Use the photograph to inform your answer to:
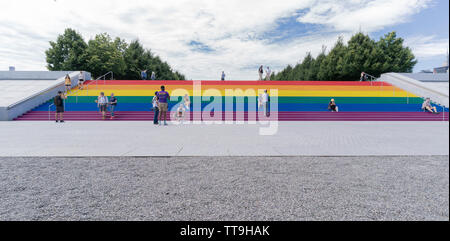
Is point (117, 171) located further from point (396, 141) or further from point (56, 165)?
point (396, 141)

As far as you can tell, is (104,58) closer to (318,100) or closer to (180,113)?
(180,113)

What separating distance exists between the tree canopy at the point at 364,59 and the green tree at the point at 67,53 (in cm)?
3804

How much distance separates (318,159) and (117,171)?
402cm

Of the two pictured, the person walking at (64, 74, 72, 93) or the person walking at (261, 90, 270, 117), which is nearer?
the person walking at (261, 90, 270, 117)

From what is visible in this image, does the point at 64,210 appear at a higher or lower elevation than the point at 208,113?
lower

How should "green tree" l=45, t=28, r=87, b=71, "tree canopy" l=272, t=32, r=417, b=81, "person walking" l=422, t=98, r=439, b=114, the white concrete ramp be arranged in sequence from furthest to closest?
1. "green tree" l=45, t=28, r=87, b=71
2. "tree canopy" l=272, t=32, r=417, b=81
3. the white concrete ramp
4. "person walking" l=422, t=98, r=439, b=114

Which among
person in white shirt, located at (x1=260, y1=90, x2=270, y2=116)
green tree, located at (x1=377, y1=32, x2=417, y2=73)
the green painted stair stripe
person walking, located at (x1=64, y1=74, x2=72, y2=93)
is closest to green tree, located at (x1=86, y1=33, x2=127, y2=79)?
person walking, located at (x1=64, y1=74, x2=72, y2=93)

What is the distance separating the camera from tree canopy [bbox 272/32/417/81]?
120ft

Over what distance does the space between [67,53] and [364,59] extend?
45.9 meters

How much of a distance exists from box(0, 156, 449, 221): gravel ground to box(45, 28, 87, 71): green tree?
127 feet

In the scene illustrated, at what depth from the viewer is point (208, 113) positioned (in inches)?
598

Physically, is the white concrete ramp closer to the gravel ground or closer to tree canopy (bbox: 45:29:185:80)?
the gravel ground
